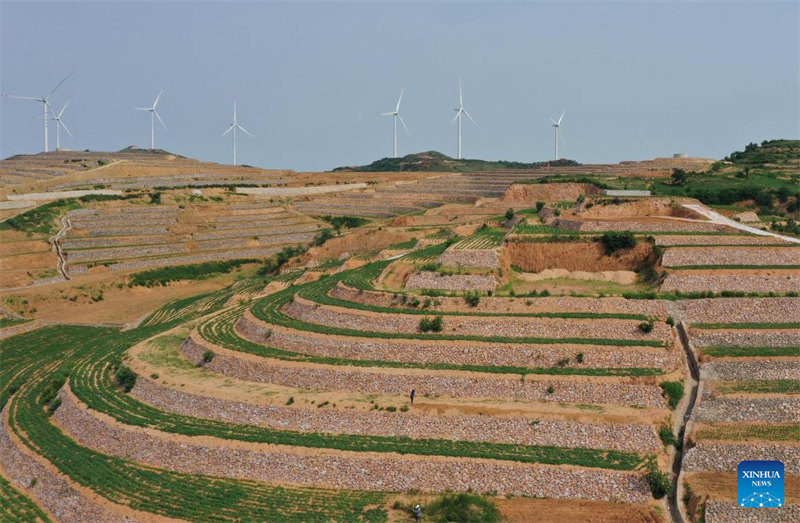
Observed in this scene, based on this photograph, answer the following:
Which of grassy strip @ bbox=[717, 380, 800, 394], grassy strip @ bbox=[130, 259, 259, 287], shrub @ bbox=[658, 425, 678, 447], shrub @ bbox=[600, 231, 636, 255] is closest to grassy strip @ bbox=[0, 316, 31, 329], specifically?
grassy strip @ bbox=[130, 259, 259, 287]

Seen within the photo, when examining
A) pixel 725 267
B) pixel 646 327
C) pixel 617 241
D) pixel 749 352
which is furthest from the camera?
pixel 617 241

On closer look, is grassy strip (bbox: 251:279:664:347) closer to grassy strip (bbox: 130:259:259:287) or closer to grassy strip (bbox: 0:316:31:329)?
grassy strip (bbox: 0:316:31:329)

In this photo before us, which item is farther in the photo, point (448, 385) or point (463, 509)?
point (448, 385)

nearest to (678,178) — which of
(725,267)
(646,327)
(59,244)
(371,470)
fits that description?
(725,267)

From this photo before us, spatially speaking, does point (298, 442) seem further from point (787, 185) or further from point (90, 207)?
point (90, 207)

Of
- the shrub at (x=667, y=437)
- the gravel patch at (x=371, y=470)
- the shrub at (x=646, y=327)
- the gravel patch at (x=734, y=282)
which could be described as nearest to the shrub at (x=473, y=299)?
the shrub at (x=646, y=327)

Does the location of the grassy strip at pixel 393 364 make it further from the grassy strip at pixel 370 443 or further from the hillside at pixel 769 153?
the hillside at pixel 769 153

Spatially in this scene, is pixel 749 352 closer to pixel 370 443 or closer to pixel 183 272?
pixel 370 443
